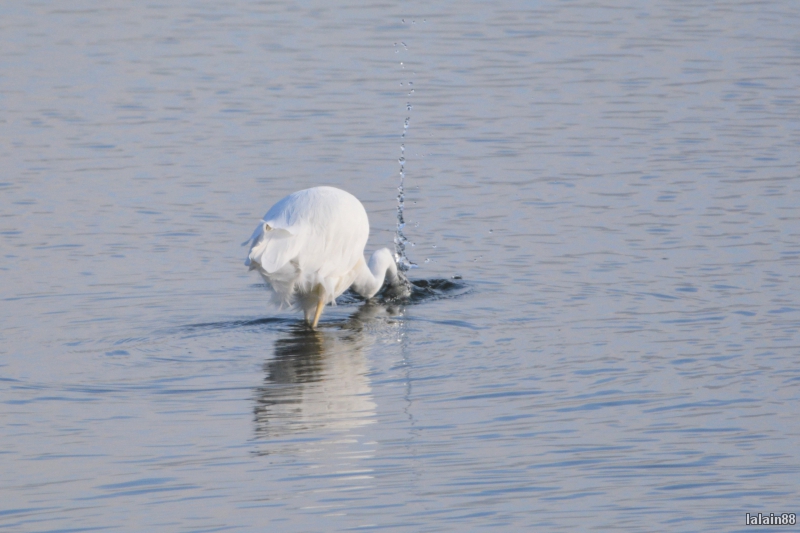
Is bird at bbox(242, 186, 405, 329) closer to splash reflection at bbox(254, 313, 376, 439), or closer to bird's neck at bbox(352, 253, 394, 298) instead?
splash reflection at bbox(254, 313, 376, 439)

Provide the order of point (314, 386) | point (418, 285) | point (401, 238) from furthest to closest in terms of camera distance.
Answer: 1. point (401, 238)
2. point (418, 285)
3. point (314, 386)

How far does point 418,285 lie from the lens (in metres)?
12.0

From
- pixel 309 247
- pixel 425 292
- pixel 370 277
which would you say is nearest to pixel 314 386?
pixel 309 247

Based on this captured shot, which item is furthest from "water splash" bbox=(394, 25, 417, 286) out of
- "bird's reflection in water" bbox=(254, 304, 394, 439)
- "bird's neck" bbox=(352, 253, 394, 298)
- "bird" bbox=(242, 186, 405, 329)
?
"bird's reflection in water" bbox=(254, 304, 394, 439)

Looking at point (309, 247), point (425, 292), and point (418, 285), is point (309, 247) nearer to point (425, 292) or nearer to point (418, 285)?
point (425, 292)

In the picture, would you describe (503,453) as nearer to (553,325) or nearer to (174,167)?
(553,325)

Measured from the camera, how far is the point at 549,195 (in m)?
14.4

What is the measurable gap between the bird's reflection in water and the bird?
0.30m

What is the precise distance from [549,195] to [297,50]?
9080 millimetres

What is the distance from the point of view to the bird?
10242mm

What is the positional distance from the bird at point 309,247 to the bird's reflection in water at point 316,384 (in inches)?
11.9

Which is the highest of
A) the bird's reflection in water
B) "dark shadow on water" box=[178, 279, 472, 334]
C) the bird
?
the bird

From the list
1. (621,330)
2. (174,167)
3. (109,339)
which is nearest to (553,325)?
(621,330)

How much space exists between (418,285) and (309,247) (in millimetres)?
1738
